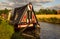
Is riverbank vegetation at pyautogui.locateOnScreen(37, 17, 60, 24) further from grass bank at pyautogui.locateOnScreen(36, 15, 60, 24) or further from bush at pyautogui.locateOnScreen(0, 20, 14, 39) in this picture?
bush at pyautogui.locateOnScreen(0, 20, 14, 39)

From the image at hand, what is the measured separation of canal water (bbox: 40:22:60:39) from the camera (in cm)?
459

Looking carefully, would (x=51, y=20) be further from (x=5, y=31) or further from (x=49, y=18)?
(x=5, y=31)

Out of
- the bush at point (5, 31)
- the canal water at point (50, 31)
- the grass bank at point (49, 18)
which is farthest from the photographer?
the canal water at point (50, 31)

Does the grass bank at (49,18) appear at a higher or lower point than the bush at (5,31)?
higher

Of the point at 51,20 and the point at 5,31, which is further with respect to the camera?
the point at 51,20

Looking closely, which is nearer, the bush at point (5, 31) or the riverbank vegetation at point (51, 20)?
the bush at point (5, 31)

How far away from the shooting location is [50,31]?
15.8 feet

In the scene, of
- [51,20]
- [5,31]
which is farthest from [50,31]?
[5,31]

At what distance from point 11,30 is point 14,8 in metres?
1.08

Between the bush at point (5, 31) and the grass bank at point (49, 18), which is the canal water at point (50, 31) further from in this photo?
the bush at point (5, 31)

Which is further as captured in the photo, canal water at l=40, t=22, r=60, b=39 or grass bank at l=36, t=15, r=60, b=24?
canal water at l=40, t=22, r=60, b=39

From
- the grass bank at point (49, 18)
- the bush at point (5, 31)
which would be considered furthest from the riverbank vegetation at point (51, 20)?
the bush at point (5, 31)

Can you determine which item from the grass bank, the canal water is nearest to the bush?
the grass bank

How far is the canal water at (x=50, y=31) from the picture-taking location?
4.59m
